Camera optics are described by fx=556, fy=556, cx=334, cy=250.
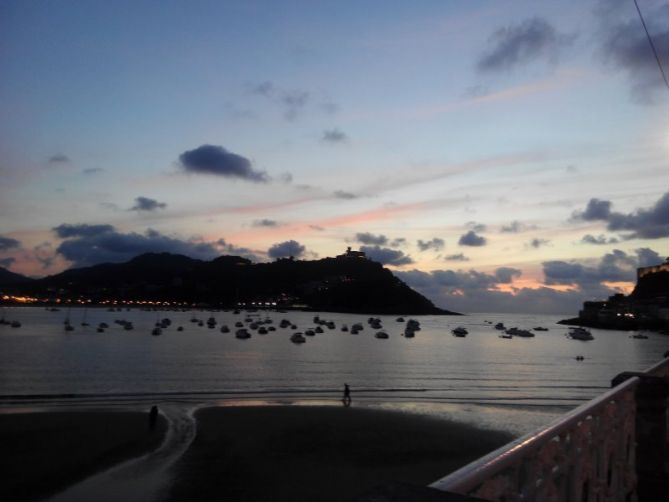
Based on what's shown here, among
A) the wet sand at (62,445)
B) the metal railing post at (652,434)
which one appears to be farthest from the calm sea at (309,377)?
the metal railing post at (652,434)

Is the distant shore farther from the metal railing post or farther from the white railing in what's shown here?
the white railing

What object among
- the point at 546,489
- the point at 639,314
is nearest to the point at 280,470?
the point at 546,489

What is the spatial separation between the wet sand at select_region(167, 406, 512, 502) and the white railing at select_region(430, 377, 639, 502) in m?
12.2

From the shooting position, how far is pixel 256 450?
2245 centimetres

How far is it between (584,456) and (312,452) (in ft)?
64.7

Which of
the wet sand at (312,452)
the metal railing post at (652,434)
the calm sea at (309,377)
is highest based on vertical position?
the metal railing post at (652,434)

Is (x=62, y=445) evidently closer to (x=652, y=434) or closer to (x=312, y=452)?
(x=312, y=452)

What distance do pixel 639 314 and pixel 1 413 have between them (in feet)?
656

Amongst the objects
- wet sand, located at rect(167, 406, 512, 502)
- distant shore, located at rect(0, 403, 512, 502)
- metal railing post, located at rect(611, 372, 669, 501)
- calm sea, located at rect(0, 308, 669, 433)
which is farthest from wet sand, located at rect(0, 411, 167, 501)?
metal railing post, located at rect(611, 372, 669, 501)

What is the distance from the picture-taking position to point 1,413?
28266 mm

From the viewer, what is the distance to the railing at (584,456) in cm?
268

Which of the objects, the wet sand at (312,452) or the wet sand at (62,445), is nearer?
the wet sand at (312,452)

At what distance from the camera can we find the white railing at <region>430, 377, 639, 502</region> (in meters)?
2.63

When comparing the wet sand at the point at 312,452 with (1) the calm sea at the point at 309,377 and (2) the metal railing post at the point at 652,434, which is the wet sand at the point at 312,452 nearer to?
(1) the calm sea at the point at 309,377
